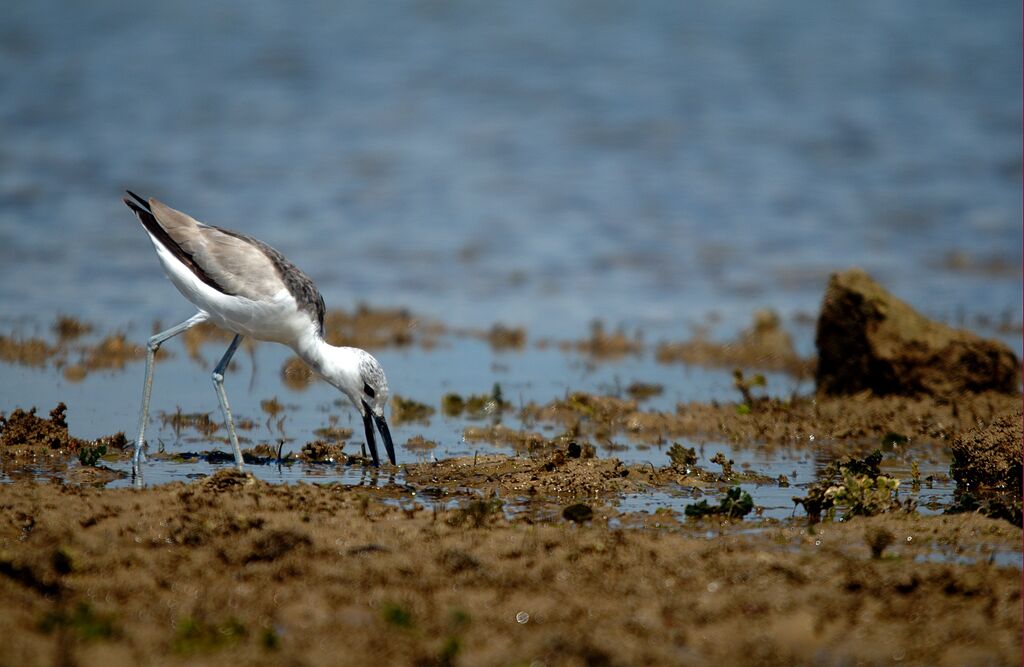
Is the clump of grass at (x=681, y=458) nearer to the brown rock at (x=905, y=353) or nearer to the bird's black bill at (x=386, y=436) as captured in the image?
the bird's black bill at (x=386, y=436)

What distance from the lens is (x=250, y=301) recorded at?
782cm

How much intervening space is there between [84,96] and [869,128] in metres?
15.3

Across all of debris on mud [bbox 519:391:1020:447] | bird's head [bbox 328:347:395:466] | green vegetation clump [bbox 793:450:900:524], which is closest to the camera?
green vegetation clump [bbox 793:450:900:524]

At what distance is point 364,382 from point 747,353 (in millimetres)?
5765

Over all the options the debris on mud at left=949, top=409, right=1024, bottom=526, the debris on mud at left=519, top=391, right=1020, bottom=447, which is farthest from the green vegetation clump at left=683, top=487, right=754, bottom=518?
the debris on mud at left=519, top=391, right=1020, bottom=447

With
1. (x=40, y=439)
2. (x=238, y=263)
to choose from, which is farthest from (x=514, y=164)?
(x=40, y=439)

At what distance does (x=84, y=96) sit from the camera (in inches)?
925

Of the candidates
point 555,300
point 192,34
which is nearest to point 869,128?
point 555,300

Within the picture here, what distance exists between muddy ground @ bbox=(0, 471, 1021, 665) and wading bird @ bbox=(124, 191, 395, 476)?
1.39 metres

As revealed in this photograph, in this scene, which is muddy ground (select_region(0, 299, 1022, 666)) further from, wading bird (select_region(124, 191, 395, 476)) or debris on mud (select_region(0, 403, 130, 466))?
wading bird (select_region(124, 191, 395, 476))

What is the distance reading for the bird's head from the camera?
26.7 feet

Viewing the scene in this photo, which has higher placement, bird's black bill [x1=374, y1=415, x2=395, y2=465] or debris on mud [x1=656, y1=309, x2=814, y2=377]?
debris on mud [x1=656, y1=309, x2=814, y2=377]

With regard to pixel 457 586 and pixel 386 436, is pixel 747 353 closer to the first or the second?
pixel 386 436

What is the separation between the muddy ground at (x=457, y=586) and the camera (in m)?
4.64
